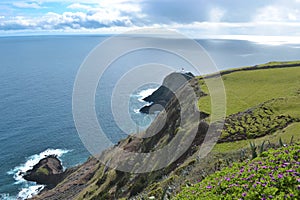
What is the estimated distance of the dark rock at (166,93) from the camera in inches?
4082

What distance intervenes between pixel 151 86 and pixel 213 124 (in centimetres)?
11191

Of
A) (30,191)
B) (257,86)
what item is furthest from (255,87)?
(30,191)

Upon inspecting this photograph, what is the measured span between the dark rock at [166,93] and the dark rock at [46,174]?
40.9 metres

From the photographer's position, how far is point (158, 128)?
5012cm

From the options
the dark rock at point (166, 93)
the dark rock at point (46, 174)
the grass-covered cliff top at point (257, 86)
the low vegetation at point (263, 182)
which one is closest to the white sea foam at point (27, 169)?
the dark rock at point (46, 174)

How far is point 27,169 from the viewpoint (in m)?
68.9

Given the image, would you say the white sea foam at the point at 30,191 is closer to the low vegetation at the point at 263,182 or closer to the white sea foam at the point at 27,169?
the white sea foam at the point at 27,169

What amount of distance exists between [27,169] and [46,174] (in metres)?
5.63

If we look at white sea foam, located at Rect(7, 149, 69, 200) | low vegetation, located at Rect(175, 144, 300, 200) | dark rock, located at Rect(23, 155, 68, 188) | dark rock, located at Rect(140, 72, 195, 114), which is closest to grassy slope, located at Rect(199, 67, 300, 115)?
low vegetation, located at Rect(175, 144, 300, 200)

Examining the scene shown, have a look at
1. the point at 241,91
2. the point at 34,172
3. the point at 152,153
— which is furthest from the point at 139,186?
the point at 34,172

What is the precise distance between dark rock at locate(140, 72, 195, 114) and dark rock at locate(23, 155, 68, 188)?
134ft

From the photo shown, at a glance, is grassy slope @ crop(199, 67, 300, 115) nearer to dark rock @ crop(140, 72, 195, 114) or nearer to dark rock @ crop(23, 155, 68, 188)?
dark rock @ crop(23, 155, 68, 188)

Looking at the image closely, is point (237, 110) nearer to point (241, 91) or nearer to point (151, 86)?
point (241, 91)

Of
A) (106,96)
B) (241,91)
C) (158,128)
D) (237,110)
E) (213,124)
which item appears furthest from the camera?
(106,96)
